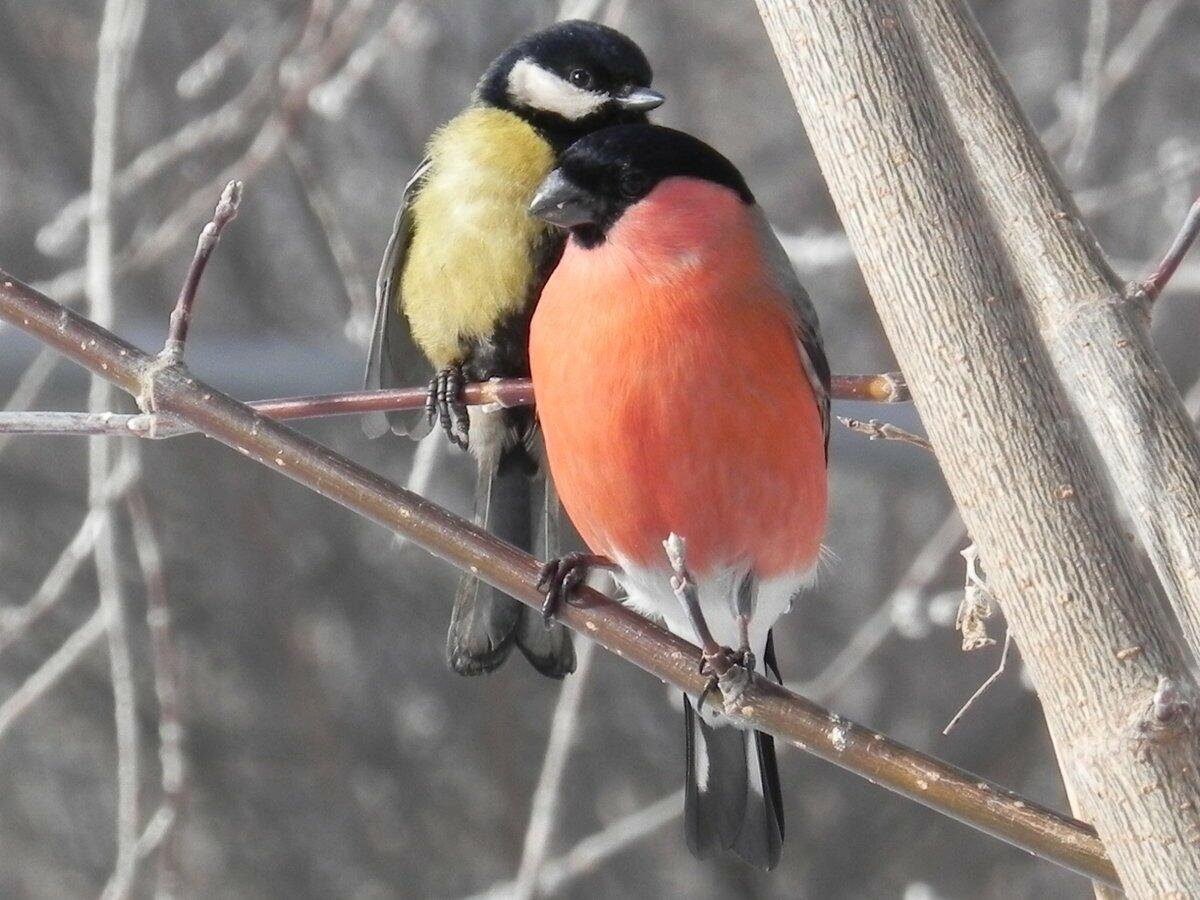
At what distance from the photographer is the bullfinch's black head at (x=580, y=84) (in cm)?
187

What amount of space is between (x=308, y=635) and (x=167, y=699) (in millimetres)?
1838

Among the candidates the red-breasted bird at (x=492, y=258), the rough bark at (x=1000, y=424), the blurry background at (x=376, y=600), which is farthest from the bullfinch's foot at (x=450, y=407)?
the blurry background at (x=376, y=600)

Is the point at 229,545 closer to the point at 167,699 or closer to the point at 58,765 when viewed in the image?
the point at 58,765

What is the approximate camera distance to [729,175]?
5.26 feet

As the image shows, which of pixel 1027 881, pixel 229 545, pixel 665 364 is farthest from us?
pixel 1027 881

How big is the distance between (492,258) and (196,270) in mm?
736

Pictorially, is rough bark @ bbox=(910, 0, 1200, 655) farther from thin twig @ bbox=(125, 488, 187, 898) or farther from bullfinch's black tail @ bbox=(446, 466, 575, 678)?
thin twig @ bbox=(125, 488, 187, 898)

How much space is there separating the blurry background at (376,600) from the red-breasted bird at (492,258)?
1758 mm

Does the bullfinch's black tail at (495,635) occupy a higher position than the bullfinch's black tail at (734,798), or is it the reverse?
the bullfinch's black tail at (495,635)

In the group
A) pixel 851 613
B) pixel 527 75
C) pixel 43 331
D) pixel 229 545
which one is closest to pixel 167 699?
pixel 527 75

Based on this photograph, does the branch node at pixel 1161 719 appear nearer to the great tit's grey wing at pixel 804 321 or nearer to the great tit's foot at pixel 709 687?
the great tit's foot at pixel 709 687

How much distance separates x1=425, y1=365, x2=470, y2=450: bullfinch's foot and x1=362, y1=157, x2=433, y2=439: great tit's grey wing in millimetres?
38

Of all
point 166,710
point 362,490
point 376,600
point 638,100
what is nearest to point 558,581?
point 362,490

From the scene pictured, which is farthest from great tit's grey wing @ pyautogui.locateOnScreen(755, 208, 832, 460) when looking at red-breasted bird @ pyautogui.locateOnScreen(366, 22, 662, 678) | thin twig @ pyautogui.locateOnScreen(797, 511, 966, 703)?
thin twig @ pyautogui.locateOnScreen(797, 511, 966, 703)
